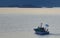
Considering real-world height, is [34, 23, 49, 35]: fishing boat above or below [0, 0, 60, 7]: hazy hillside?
below

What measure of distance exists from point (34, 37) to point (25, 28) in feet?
2.31

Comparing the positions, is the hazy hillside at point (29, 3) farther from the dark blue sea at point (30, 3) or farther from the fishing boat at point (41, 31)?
the fishing boat at point (41, 31)

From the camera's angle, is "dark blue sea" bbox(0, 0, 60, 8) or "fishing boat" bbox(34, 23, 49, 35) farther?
"dark blue sea" bbox(0, 0, 60, 8)

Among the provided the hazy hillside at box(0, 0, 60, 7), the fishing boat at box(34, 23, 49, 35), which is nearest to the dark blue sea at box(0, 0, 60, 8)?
the hazy hillside at box(0, 0, 60, 7)

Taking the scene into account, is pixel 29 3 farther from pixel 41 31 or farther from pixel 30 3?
pixel 41 31

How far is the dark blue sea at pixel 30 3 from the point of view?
8.08m

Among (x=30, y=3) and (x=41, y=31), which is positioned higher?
(x=30, y=3)

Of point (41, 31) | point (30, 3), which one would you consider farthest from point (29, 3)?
point (41, 31)

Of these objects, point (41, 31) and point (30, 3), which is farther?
point (30, 3)

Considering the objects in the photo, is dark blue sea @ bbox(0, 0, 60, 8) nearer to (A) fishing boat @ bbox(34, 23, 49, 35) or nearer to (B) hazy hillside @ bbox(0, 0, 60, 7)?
(B) hazy hillside @ bbox(0, 0, 60, 7)

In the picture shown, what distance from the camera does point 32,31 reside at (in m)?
3.39

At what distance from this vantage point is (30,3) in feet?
27.5

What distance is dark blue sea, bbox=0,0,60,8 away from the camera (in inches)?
318

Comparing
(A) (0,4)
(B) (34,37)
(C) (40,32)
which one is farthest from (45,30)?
(A) (0,4)
